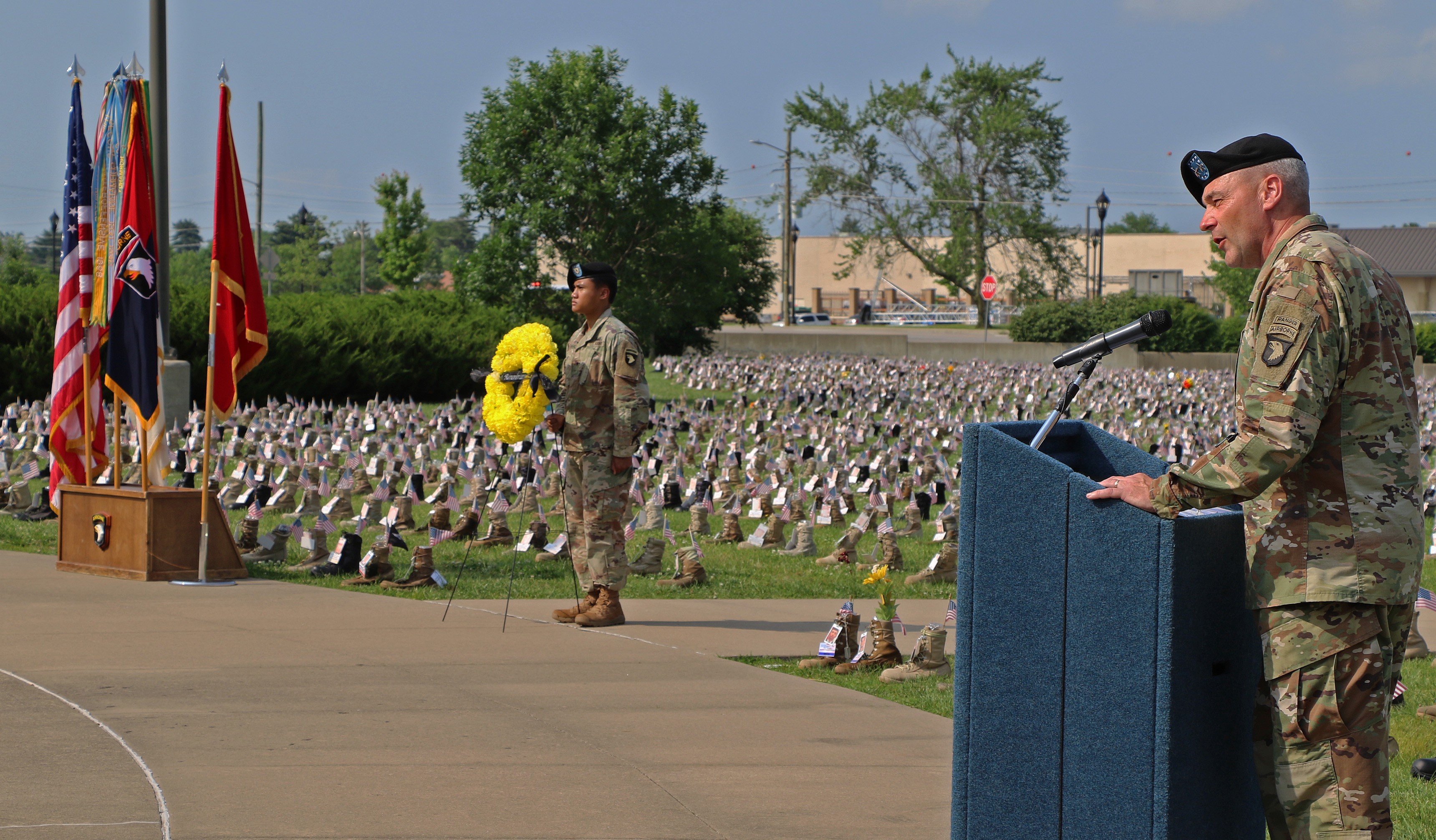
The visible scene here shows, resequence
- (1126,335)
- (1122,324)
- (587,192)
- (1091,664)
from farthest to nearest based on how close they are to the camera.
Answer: (1122,324) → (587,192) → (1126,335) → (1091,664)

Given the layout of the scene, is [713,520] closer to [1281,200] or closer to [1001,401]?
[1281,200]

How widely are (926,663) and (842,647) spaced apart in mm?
414

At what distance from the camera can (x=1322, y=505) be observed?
2734mm

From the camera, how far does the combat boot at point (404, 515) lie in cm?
977

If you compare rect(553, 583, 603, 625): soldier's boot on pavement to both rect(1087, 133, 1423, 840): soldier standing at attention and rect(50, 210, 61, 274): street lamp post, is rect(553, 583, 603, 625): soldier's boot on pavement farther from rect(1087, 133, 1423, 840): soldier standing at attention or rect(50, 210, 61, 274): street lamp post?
rect(50, 210, 61, 274): street lamp post

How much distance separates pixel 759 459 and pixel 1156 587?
10.7m

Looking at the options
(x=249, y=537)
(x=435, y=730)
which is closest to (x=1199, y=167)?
(x=435, y=730)

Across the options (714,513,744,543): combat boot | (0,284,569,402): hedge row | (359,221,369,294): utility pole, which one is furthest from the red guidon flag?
(359,221,369,294): utility pole

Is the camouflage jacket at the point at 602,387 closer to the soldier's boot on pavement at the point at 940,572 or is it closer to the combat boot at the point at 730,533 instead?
the soldier's boot on pavement at the point at 940,572

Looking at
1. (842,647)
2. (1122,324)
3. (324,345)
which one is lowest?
(842,647)

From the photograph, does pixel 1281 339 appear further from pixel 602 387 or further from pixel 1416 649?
pixel 1416 649

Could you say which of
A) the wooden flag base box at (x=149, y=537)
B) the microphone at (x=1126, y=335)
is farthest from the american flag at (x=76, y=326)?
the microphone at (x=1126, y=335)

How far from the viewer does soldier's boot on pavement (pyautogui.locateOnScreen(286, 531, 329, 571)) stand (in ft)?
28.1

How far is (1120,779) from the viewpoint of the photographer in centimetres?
270
